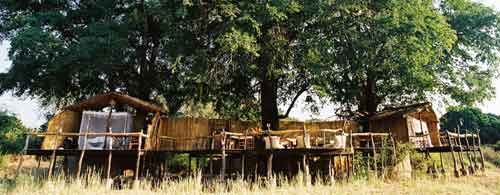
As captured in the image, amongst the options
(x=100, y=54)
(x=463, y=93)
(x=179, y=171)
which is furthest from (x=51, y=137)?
(x=463, y=93)

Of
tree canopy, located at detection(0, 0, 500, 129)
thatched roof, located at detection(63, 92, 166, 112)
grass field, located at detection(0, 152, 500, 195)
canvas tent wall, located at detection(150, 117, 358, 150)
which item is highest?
tree canopy, located at detection(0, 0, 500, 129)

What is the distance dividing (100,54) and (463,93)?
56.8 ft

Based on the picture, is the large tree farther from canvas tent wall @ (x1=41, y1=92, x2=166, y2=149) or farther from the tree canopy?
canvas tent wall @ (x1=41, y1=92, x2=166, y2=149)

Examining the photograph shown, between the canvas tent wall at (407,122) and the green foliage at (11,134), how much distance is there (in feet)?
73.8

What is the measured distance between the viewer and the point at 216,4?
1545cm

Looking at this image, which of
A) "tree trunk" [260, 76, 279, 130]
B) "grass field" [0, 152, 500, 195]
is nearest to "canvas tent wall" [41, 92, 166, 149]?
"grass field" [0, 152, 500, 195]

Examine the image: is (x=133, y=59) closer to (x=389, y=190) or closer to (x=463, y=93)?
(x=389, y=190)

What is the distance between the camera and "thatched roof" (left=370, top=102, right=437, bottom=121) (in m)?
19.2

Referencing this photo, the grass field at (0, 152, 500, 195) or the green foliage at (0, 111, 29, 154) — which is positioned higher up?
the green foliage at (0, 111, 29, 154)

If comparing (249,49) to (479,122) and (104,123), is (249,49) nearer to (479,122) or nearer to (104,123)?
(104,123)

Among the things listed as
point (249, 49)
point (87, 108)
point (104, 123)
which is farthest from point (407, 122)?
point (87, 108)

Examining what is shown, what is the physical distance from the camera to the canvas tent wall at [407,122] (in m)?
19.6

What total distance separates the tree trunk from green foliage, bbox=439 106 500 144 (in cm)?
2362

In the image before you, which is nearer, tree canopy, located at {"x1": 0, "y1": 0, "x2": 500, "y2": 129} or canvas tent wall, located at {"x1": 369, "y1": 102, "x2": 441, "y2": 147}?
tree canopy, located at {"x1": 0, "y1": 0, "x2": 500, "y2": 129}
